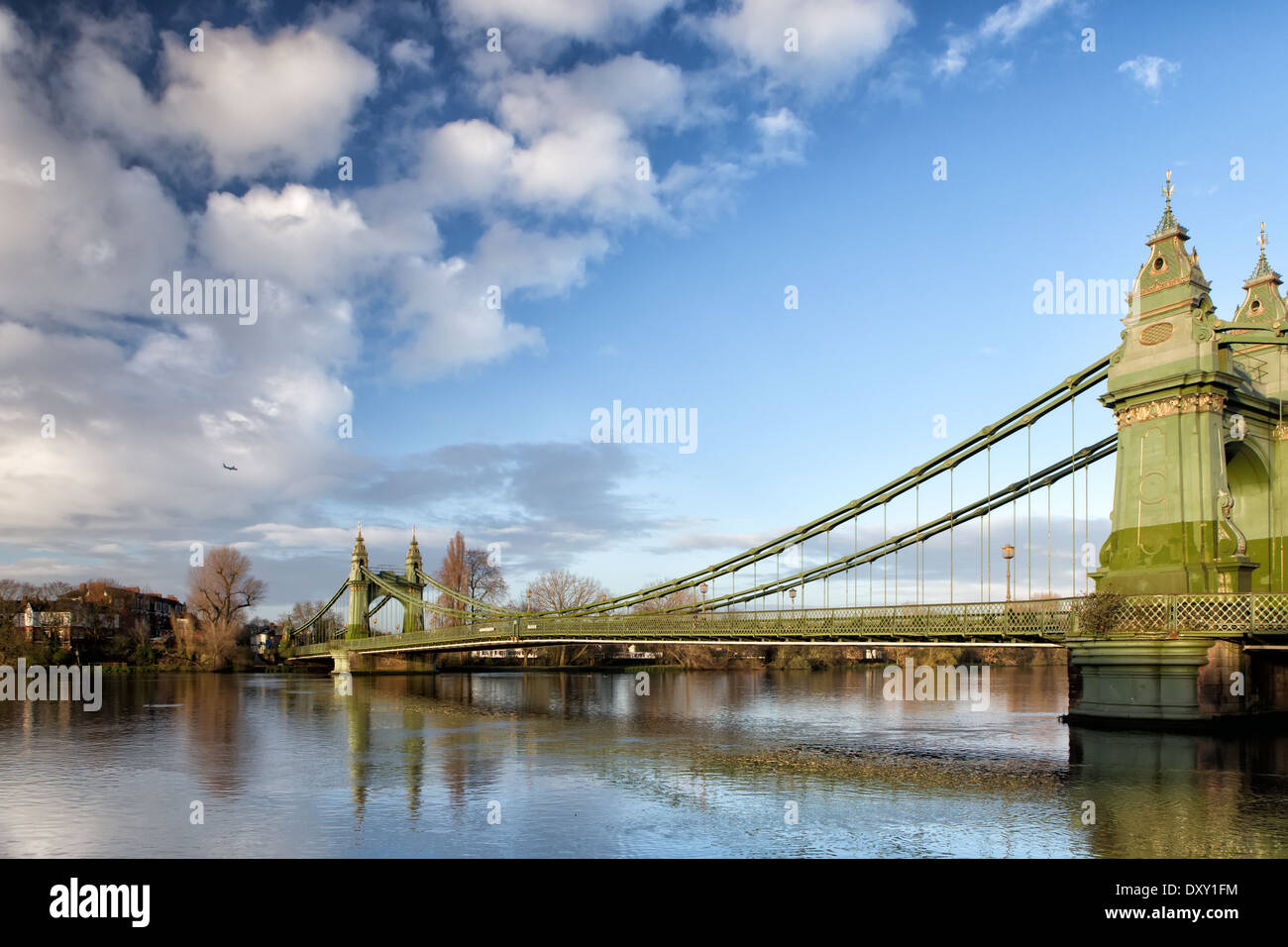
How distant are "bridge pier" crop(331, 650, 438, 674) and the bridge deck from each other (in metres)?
47.6

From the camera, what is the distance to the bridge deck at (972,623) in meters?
28.5

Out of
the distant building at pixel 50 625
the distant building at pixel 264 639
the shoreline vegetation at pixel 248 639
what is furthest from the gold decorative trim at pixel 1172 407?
the distant building at pixel 264 639

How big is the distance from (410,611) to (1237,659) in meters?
80.7

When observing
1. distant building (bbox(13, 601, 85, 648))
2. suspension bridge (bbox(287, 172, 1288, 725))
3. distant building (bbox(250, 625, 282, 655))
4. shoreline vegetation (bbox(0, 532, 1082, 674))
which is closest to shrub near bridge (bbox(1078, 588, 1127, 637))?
suspension bridge (bbox(287, 172, 1288, 725))

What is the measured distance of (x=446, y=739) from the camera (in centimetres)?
3494

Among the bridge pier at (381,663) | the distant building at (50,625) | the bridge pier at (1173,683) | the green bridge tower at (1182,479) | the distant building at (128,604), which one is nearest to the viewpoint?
the bridge pier at (1173,683)

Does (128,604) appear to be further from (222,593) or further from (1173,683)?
(1173,683)

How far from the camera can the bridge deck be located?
28.5m

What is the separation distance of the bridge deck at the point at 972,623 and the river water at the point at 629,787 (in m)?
3.55

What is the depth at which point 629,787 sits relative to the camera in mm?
23297

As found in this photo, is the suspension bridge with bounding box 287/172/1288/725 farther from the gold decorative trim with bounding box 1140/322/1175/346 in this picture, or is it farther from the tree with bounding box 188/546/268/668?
the tree with bounding box 188/546/268/668

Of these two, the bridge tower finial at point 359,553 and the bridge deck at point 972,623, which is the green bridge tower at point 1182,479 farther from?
the bridge tower finial at point 359,553

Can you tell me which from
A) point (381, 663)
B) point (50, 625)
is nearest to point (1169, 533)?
point (381, 663)
